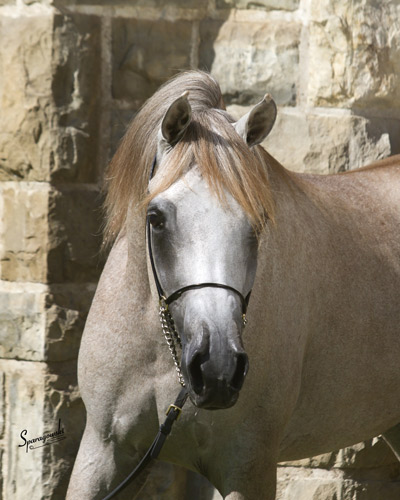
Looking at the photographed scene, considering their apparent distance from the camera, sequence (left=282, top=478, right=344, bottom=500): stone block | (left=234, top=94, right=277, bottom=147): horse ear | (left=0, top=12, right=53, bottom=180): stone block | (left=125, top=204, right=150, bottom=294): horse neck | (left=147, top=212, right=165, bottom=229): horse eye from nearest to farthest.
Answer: (left=147, top=212, right=165, bottom=229): horse eye → (left=234, top=94, right=277, bottom=147): horse ear → (left=125, top=204, right=150, bottom=294): horse neck → (left=0, top=12, right=53, bottom=180): stone block → (left=282, top=478, right=344, bottom=500): stone block

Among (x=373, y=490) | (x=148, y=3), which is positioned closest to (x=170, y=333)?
(x=373, y=490)

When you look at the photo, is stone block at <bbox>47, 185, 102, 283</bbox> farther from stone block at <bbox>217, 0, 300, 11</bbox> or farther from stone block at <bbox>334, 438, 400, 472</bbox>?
stone block at <bbox>334, 438, 400, 472</bbox>

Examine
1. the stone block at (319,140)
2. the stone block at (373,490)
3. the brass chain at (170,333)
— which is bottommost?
the stone block at (373,490)

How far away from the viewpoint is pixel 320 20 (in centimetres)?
291

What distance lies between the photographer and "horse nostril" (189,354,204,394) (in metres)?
1.71

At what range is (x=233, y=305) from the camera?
5.69ft

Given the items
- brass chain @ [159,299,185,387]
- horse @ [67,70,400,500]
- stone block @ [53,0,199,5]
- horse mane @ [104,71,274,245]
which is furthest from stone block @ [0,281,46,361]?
stone block @ [53,0,199,5]

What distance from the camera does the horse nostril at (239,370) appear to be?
1711 millimetres

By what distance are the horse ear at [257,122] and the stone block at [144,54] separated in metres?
1.07

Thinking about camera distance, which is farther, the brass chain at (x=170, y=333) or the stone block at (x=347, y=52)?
the stone block at (x=347, y=52)

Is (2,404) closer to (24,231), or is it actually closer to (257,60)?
(24,231)

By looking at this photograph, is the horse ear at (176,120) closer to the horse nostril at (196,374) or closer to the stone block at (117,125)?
the horse nostril at (196,374)

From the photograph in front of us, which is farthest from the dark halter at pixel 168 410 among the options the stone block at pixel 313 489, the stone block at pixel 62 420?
the stone block at pixel 313 489

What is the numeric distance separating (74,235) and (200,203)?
3.61ft
